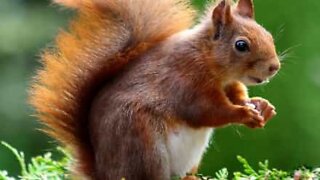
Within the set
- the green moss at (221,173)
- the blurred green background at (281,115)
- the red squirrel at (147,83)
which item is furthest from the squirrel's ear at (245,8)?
the blurred green background at (281,115)

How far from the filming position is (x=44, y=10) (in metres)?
3.97

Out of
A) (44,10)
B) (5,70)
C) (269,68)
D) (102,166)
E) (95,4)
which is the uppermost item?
(44,10)

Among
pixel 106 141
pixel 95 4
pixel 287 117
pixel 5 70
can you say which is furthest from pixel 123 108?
pixel 5 70

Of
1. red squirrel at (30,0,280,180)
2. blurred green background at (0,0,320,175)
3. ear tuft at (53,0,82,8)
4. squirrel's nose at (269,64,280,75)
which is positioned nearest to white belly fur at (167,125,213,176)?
red squirrel at (30,0,280,180)

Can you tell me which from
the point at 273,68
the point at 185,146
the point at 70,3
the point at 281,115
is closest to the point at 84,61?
the point at 70,3

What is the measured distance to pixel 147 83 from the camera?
186 centimetres

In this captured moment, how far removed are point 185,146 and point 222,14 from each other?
10.1 inches

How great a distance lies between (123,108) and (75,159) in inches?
6.6

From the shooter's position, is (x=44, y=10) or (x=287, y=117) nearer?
(x=287, y=117)

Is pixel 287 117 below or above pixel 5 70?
below

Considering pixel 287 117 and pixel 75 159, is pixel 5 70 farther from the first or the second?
pixel 75 159

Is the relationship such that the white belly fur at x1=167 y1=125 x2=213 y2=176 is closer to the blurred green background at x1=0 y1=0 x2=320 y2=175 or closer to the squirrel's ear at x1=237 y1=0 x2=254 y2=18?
the squirrel's ear at x1=237 y1=0 x2=254 y2=18

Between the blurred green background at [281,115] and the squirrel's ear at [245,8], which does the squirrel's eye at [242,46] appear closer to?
the squirrel's ear at [245,8]

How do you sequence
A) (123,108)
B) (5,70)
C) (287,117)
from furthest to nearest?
(5,70)
(287,117)
(123,108)
